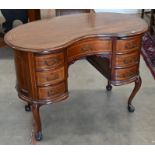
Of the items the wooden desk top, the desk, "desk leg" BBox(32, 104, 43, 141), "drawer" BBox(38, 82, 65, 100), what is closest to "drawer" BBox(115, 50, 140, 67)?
the desk

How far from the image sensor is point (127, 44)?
5.81 feet

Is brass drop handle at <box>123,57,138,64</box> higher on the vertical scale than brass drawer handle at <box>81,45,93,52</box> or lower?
lower

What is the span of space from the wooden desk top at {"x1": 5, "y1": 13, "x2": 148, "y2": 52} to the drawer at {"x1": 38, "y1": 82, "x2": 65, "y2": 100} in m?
0.27

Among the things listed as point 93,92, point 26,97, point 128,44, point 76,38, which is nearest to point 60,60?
point 76,38

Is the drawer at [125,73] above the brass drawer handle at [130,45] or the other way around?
the other way around

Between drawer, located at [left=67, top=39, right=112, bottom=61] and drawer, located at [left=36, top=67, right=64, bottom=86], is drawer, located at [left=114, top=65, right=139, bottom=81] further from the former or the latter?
drawer, located at [left=36, top=67, right=64, bottom=86]

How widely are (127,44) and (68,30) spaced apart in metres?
0.39

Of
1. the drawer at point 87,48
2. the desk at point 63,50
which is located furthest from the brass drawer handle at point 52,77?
the drawer at point 87,48

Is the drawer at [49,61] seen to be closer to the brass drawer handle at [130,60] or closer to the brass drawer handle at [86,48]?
the brass drawer handle at [86,48]

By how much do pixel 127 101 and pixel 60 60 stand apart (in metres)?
0.90

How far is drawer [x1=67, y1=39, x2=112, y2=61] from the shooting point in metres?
1.68

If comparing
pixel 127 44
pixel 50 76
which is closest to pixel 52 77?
pixel 50 76

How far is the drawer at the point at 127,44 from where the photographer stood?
1753 mm

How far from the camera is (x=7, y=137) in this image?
6.20 ft
